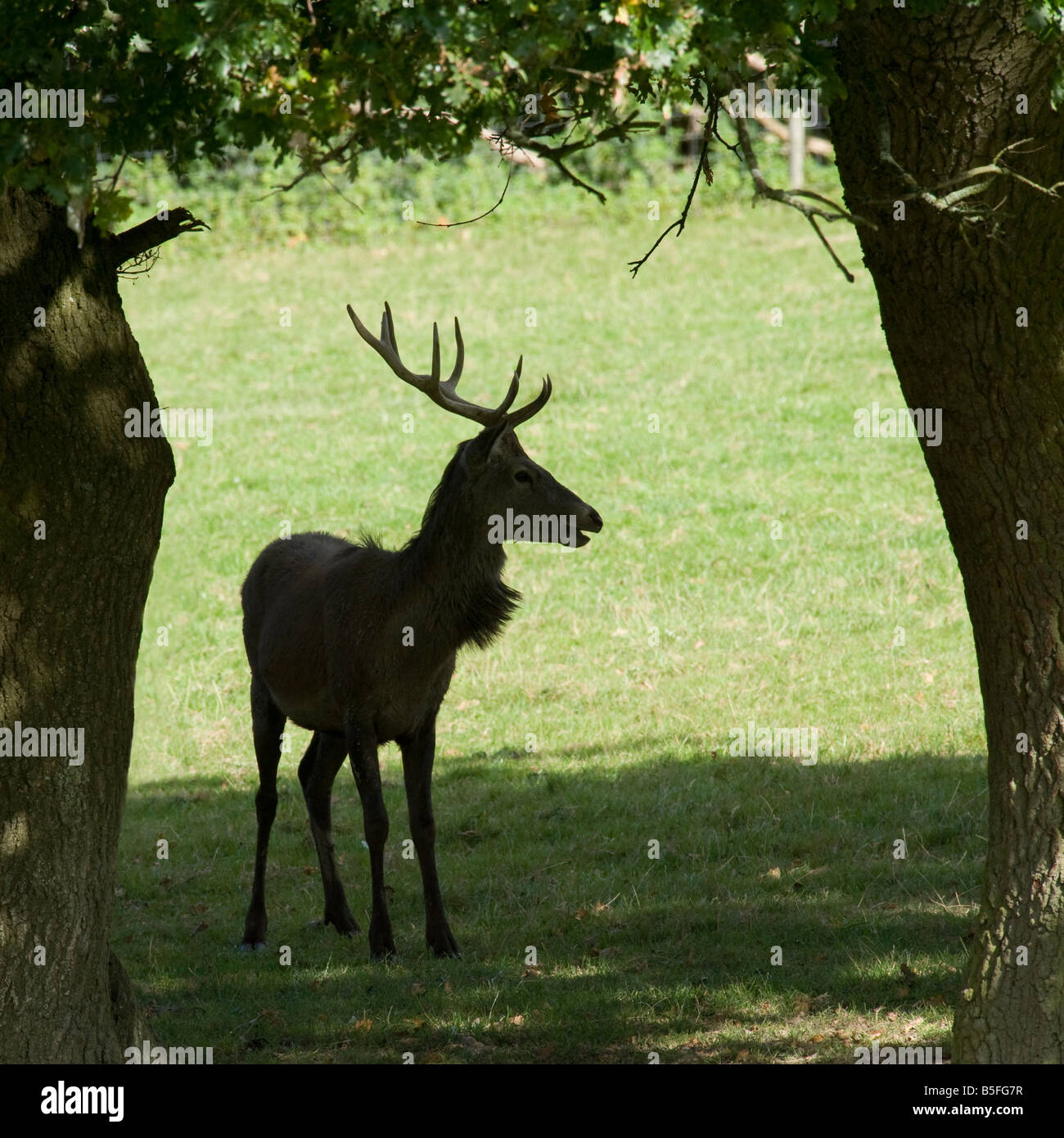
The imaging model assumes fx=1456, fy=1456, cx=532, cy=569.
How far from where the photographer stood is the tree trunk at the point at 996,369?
4547 mm

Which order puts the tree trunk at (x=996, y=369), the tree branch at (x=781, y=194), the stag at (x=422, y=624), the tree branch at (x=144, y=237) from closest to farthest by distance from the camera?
the tree branch at (x=781, y=194)
the tree trunk at (x=996, y=369)
the tree branch at (x=144, y=237)
the stag at (x=422, y=624)

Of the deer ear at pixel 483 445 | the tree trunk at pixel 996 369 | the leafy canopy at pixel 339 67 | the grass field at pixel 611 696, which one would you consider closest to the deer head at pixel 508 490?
the deer ear at pixel 483 445

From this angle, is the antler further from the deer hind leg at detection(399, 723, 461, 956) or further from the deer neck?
the deer hind leg at detection(399, 723, 461, 956)

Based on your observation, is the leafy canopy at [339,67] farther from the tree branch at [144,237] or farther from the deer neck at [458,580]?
the deer neck at [458,580]

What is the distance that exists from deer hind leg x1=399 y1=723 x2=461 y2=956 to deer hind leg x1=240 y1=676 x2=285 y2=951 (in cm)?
82

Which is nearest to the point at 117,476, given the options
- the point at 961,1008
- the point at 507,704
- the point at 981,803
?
the point at 961,1008

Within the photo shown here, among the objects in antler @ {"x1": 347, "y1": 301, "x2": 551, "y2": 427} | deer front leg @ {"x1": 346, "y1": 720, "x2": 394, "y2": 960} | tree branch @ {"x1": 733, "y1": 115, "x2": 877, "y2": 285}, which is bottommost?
deer front leg @ {"x1": 346, "y1": 720, "x2": 394, "y2": 960}

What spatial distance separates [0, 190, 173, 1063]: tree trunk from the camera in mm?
4879

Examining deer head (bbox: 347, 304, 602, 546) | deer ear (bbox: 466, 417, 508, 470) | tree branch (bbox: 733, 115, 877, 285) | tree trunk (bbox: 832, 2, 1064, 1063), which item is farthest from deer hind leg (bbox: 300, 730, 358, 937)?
tree branch (bbox: 733, 115, 877, 285)

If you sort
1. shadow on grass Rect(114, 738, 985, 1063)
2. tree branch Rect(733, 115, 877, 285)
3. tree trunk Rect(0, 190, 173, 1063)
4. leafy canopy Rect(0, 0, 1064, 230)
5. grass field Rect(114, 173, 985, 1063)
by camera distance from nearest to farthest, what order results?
1. leafy canopy Rect(0, 0, 1064, 230)
2. tree branch Rect(733, 115, 877, 285)
3. tree trunk Rect(0, 190, 173, 1063)
4. shadow on grass Rect(114, 738, 985, 1063)
5. grass field Rect(114, 173, 985, 1063)

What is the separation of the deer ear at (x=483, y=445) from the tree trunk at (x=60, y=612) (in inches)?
94.1

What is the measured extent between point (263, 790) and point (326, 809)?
399 mm

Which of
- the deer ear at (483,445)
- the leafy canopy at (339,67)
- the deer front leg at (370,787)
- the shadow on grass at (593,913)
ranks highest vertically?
the leafy canopy at (339,67)
